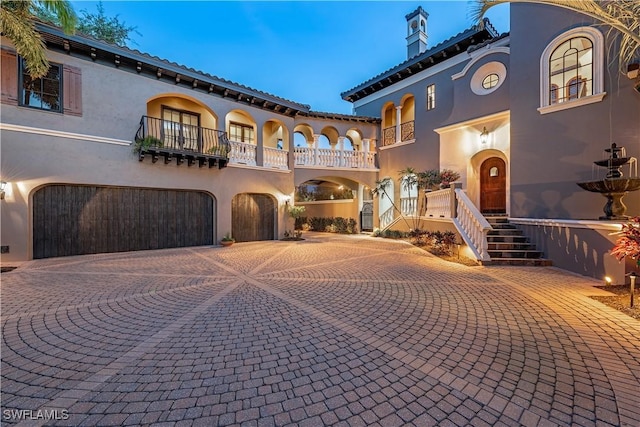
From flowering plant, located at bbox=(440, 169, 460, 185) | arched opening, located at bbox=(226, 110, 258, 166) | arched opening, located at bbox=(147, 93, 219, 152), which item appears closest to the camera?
arched opening, located at bbox=(147, 93, 219, 152)

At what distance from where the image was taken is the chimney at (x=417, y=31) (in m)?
16.3

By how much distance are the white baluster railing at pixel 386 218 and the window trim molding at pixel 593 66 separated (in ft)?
28.0

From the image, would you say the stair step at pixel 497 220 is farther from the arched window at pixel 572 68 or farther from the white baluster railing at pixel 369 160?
the white baluster railing at pixel 369 160

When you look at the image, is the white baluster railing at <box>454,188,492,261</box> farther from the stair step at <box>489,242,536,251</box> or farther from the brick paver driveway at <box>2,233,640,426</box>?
the brick paver driveway at <box>2,233,640,426</box>

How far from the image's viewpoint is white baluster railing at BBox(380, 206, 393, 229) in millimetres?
15797

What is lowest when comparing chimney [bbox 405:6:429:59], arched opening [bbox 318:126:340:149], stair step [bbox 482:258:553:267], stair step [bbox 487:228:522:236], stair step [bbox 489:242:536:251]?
stair step [bbox 482:258:553:267]

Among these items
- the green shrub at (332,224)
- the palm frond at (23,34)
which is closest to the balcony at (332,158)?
the green shrub at (332,224)

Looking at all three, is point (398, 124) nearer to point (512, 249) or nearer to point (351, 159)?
point (351, 159)

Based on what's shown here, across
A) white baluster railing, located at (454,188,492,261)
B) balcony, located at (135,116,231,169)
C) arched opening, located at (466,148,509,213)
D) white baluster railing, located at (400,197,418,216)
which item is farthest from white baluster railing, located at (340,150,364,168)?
white baluster railing, located at (454,188,492,261)

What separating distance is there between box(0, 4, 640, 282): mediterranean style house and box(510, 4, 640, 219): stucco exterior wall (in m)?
0.03

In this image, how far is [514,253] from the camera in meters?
7.73

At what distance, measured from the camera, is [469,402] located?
2.29 m

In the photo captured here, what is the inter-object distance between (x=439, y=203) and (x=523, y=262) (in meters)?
3.84

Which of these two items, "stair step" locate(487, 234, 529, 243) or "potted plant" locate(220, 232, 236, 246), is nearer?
"stair step" locate(487, 234, 529, 243)
